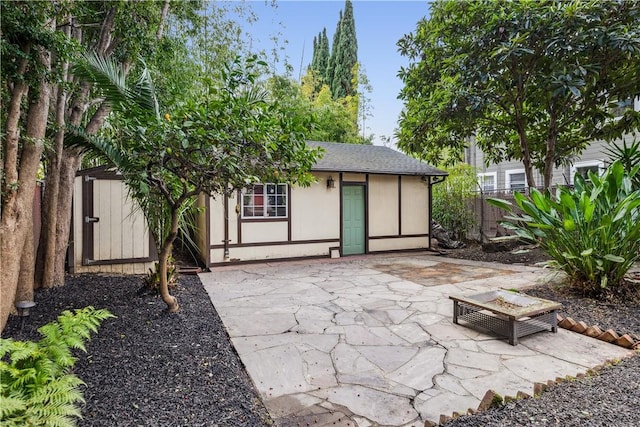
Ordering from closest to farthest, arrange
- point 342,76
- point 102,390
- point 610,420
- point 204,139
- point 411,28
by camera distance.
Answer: point 610,420, point 102,390, point 204,139, point 411,28, point 342,76

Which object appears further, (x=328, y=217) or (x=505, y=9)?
(x=328, y=217)

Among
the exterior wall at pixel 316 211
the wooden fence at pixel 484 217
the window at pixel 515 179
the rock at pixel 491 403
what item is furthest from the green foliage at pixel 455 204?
the rock at pixel 491 403

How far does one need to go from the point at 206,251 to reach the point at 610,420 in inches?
250

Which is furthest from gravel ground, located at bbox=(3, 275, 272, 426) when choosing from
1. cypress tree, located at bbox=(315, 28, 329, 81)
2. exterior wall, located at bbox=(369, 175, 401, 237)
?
cypress tree, located at bbox=(315, 28, 329, 81)

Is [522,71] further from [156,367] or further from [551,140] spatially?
[156,367]

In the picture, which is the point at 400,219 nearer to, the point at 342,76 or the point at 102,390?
the point at 102,390

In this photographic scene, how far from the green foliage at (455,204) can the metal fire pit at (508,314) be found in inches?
254

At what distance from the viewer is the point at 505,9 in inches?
231

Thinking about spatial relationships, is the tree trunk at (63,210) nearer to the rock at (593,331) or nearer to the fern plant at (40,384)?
the fern plant at (40,384)

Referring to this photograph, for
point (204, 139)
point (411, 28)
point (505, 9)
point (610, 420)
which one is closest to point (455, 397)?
point (610, 420)

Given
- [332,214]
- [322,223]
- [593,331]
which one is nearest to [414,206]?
[332,214]

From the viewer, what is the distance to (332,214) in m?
8.08

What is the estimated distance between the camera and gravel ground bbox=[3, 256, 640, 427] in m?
1.78

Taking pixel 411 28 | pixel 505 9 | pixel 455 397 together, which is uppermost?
pixel 411 28
